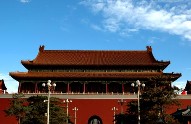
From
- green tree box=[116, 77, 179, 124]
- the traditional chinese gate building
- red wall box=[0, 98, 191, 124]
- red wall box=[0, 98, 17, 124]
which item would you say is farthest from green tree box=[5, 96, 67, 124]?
the traditional chinese gate building

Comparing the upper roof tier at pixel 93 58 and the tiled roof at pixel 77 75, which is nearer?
the tiled roof at pixel 77 75

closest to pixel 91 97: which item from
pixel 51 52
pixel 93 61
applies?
pixel 93 61

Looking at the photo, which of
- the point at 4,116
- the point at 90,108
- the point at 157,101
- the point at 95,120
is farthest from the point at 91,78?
the point at 157,101

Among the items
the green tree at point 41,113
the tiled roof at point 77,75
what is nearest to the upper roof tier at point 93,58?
the tiled roof at point 77,75

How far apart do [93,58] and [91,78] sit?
202 inches

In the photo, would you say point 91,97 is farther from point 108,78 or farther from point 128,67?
point 128,67

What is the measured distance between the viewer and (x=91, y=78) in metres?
48.0

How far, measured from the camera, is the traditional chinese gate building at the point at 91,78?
46.9m

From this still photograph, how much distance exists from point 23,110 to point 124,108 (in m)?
13.9

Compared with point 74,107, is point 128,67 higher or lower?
higher

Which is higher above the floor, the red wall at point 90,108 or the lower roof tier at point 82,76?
the lower roof tier at point 82,76

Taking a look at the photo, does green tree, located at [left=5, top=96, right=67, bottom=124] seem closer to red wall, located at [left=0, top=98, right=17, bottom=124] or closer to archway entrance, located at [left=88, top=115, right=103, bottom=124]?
red wall, located at [left=0, top=98, right=17, bottom=124]

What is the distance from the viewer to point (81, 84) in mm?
48625

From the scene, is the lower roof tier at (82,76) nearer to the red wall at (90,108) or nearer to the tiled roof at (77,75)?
the tiled roof at (77,75)
